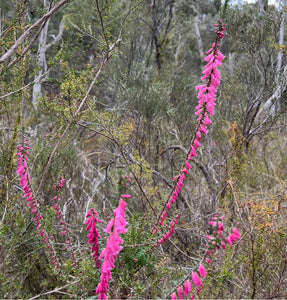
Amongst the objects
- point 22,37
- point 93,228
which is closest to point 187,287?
point 93,228

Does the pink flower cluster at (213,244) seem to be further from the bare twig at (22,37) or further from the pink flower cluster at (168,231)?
the bare twig at (22,37)

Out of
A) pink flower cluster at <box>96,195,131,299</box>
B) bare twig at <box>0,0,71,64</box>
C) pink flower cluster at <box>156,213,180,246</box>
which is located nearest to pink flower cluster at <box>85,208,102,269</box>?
pink flower cluster at <box>96,195,131,299</box>

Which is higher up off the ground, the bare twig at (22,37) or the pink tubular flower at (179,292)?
the bare twig at (22,37)

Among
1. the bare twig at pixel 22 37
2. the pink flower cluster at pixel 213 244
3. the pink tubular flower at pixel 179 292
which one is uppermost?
the bare twig at pixel 22 37

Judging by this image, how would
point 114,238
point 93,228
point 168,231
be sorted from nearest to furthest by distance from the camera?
point 114,238, point 93,228, point 168,231

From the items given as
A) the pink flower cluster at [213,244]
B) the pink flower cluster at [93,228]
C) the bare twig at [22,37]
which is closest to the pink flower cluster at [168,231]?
the pink flower cluster at [93,228]

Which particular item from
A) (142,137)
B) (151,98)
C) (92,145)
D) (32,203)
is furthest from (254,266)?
(92,145)

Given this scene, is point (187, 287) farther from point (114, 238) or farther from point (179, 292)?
point (114, 238)

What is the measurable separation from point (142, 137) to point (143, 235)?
308 cm

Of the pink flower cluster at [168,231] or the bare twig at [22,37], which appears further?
the pink flower cluster at [168,231]

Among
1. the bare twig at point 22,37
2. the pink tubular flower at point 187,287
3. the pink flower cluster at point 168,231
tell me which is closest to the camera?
the bare twig at point 22,37

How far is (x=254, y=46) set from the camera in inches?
214

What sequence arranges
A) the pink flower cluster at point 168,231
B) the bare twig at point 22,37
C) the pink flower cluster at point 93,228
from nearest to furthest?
the bare twig at point 22,37 < the pink flower cluster at point 93,228 < the pink flower cluster at point 168,231

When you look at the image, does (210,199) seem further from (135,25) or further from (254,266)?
(135,25)
